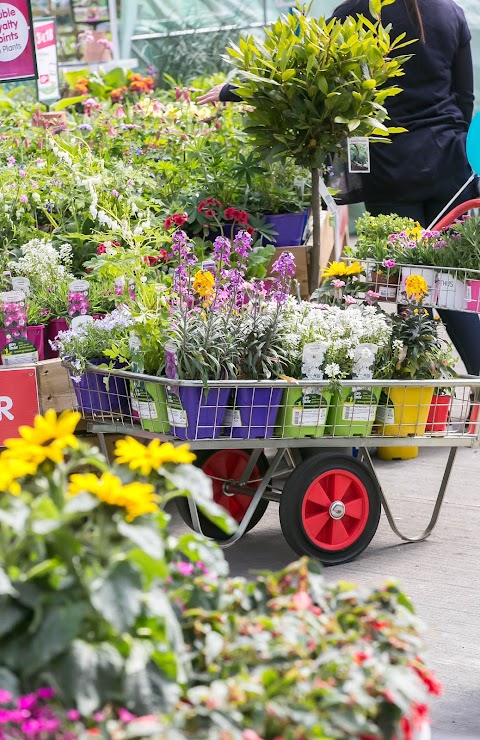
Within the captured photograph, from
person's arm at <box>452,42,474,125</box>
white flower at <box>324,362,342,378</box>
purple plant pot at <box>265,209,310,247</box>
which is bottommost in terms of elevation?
white flower at <box>324,362,342,378</box>

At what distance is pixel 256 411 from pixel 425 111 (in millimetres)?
2092

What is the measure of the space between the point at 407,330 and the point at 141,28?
30.7 feet

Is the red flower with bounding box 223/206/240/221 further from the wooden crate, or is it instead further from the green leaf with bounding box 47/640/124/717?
the green leaf with bounding box 47/640/124/717

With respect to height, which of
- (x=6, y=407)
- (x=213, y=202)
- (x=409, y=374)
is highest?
(x=213, y=202)

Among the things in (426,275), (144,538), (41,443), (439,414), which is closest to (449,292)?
(426,275)

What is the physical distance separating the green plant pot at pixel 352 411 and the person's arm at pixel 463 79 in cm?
203

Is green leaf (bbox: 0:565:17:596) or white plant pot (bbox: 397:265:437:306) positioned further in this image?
white plant pot (bbox: 397:265:437:306)

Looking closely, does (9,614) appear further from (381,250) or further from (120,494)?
(381,250)

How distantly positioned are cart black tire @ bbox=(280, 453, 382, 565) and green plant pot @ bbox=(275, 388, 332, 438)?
8.3 inches

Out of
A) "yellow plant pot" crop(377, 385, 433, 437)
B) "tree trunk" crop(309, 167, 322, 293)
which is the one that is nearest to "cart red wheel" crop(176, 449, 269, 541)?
"yellow plant pot" crop(377, 385, 433, 437)

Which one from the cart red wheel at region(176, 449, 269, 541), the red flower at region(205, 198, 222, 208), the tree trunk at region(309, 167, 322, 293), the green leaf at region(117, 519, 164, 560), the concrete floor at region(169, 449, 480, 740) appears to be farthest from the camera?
the red flower at region(205, 198, 222, 208)

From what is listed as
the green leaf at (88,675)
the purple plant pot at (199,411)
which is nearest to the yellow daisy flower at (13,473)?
the green leaf at (88,675)

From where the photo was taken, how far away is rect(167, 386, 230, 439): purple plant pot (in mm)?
3469

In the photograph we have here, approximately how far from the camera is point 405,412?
3779mm
